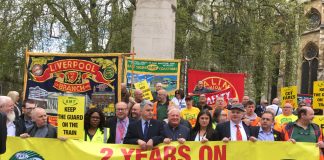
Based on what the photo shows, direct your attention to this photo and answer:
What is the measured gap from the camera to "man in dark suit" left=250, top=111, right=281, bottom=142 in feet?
25.4

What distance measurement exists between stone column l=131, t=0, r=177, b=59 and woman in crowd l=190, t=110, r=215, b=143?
21.9 ft

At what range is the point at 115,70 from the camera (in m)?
9.26

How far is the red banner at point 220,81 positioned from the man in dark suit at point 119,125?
606 centimetres

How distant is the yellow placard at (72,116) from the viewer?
23.9 feet

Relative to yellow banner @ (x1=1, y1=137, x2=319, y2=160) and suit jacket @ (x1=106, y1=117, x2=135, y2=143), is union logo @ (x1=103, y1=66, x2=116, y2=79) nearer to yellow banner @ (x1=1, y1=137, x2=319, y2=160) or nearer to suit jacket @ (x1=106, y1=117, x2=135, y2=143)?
suit jacket @ (x1=106, y1=117, x2=135, y2=143)

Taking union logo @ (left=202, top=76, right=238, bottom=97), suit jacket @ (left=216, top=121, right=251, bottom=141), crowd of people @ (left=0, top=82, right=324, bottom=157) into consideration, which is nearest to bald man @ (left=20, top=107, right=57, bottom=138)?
crowd of people @ (left=0, top=82, right=324, bottom=157)

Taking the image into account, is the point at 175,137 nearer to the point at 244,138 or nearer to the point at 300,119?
the point at 244,138

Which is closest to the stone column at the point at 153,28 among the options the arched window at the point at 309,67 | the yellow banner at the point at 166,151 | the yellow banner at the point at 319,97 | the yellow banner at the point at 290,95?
the yellow banner at the point at 290,95

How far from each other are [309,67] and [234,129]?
3753 centimetres

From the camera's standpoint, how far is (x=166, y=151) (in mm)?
7551

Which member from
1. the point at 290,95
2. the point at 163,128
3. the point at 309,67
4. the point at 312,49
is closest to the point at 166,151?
→ the point at 163,128

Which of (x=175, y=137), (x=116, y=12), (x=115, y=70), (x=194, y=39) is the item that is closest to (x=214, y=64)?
(x=194, y=39)

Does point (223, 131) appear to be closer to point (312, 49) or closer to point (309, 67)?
point (309, 67)

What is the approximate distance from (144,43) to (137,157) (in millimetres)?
7141
